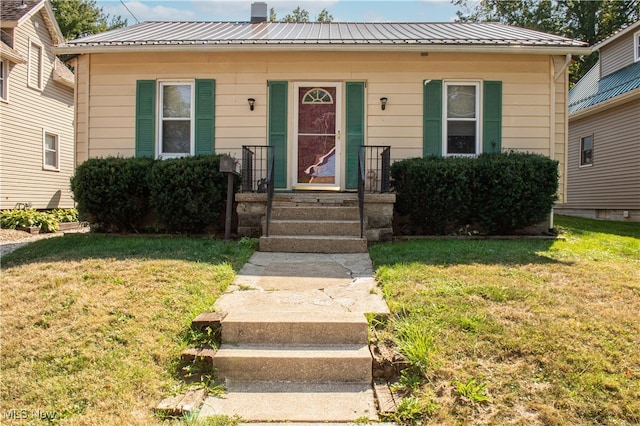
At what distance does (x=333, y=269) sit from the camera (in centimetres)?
502

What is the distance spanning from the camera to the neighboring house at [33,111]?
12.0 m

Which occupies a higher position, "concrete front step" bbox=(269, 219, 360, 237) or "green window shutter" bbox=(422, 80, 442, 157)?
"green window shutter" bbox=(422, 80, 442, 157)

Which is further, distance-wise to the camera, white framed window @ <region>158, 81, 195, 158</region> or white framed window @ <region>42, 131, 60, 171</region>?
white framed window @ <region>42, 131, 60, 171</region>

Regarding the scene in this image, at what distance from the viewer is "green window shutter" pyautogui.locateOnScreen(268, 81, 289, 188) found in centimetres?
787

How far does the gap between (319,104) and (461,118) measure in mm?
2642

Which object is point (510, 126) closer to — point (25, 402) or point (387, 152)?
point (387, 152)

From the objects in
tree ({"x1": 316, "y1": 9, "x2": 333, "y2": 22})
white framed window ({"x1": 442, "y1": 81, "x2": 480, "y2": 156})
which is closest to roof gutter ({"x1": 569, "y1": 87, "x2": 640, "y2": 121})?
white framed window ({"x1": 442, "y1": 81, "x2": 480, "y2": 156})

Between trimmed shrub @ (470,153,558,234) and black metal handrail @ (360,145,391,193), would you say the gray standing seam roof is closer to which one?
black metal handrail @ (360,145,391,193)

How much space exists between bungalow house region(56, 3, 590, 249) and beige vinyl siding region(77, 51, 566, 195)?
2 centimetres

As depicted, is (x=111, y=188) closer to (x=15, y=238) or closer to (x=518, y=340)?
(x=15, y=238)

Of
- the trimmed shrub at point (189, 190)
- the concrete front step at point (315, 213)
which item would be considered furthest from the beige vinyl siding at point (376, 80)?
the concrete front step at point (315, 213)

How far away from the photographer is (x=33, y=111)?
516 inches

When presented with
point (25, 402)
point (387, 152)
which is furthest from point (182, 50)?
point (25, 402)

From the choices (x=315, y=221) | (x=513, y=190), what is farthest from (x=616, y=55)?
(x=315, y=221)
